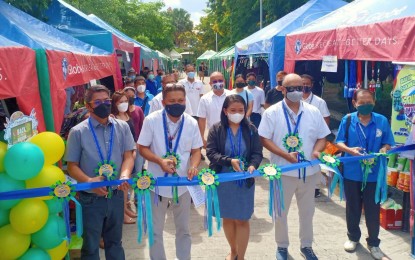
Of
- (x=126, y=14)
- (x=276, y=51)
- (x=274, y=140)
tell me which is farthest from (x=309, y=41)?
(x=126, y=14)

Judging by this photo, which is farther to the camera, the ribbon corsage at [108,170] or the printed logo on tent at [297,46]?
the printed logo on tent at [297,46]

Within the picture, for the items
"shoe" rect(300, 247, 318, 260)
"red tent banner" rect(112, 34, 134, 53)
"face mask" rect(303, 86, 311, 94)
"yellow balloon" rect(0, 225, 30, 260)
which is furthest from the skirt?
"red tent banner" rect(112, 34, 134, 53)

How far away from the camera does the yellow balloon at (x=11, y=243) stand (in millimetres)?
2992

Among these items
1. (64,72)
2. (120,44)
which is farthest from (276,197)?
(120,44)

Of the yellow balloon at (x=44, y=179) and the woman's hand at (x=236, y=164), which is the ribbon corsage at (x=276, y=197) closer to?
the woman's hand at (x=236, y=164)

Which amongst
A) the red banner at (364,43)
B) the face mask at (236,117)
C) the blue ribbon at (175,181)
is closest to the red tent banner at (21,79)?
the blue ribbon at (175,181)

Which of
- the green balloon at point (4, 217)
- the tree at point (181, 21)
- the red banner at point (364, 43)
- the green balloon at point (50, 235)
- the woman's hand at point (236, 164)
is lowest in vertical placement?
the green balloon at point (50, 235)

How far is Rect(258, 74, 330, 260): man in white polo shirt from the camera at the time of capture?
152 inches

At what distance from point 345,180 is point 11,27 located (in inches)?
158

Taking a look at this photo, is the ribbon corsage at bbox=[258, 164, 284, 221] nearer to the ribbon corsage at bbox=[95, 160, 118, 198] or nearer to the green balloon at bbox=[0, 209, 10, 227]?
the ribbon corsage at bbox=[95, 160, 118, 198]

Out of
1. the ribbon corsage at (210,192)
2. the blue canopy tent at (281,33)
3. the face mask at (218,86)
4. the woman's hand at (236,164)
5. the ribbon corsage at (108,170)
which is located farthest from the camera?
the blue canopy tent at (281,33)

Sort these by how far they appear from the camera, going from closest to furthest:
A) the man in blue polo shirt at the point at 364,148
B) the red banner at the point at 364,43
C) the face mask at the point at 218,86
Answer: the man in blue polo shirt at the point at 364,148, the red banner at the point at 364,43, the face mask at the point at 218,86

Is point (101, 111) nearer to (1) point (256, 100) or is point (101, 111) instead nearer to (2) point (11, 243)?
(2) point (11, 243)

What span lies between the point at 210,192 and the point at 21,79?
188cm
